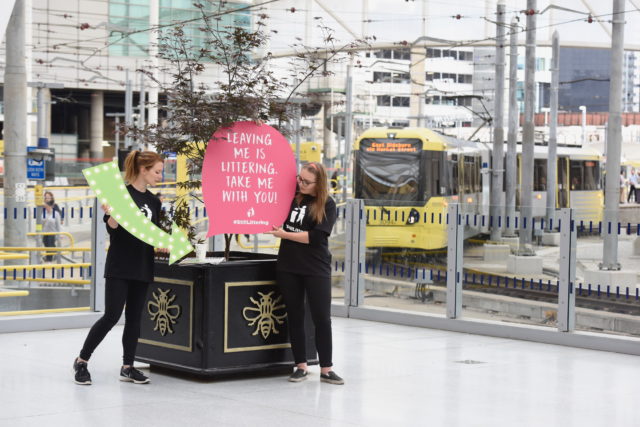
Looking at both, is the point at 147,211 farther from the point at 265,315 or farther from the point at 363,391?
the point at 363,391

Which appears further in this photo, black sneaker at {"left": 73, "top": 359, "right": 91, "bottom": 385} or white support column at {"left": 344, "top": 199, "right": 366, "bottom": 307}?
white support column at {"left": 344, "top": 199, "right": 366, "bottom": 307}

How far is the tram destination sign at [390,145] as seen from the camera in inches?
1037

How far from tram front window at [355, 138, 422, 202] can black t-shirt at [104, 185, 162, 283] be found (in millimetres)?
17526

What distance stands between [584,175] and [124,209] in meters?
30.9

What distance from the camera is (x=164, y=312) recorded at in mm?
9250

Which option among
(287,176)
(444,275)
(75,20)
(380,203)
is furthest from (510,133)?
(75,20)

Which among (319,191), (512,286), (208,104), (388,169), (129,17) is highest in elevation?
(129,17)

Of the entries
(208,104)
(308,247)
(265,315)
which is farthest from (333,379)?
(208,104)

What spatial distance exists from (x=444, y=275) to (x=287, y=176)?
3975 millimetres

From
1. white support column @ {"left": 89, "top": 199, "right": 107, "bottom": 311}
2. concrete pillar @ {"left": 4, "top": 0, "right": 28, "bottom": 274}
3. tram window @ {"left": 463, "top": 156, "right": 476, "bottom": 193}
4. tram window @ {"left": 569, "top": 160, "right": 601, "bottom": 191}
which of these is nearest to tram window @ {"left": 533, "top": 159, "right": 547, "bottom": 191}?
tram window @ {"left": 569, "top": 160, "right": 601, "bottom": 191}

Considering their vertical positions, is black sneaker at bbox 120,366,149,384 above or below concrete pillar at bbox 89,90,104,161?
below

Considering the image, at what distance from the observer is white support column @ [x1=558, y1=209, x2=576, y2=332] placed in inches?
456

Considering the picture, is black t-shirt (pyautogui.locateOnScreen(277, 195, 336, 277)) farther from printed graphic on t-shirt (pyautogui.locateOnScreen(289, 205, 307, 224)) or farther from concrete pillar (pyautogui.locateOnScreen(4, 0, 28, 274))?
concrete pillar (pyautogui.locateOnScreen(4, 0, 28, 274))

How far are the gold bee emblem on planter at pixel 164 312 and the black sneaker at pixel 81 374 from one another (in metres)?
0.77
